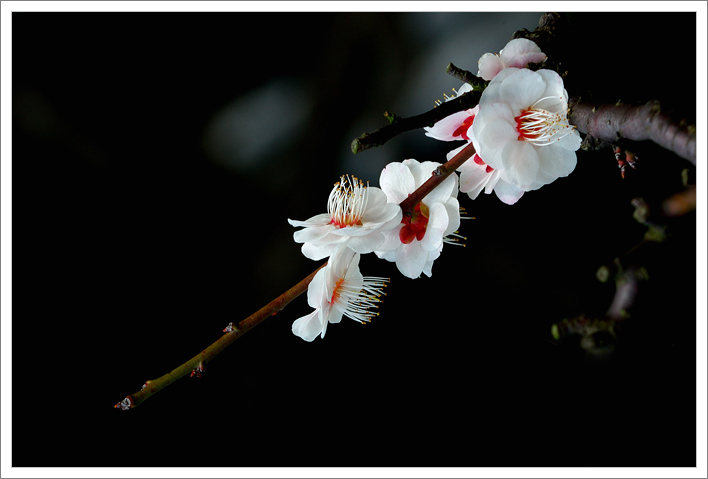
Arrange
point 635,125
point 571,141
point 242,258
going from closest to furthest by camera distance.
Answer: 1. point 635,125
2. point 571,141
3. point 242,258

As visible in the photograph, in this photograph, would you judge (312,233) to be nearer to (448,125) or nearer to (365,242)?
(365,242)

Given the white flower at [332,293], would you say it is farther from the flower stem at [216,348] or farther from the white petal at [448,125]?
the white petal at [448,125]

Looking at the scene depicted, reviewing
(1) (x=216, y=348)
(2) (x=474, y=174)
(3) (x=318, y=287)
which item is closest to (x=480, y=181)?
(2) (x=474, y=174)

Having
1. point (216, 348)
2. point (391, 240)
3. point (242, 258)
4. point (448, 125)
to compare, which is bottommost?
point (216, 348)

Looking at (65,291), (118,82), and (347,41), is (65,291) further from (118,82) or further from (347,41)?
(347,41)

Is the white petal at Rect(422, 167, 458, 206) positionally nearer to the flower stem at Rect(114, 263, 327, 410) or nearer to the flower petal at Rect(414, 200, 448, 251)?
the flower petal at Rect(414, 200, 448, 251)

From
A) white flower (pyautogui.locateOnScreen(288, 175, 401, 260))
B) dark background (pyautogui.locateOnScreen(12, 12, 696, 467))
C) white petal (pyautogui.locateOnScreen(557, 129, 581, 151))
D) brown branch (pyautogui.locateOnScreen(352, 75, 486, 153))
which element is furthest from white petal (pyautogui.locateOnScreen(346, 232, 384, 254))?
dark background (pyautogui.locateOnScreen(12, 12, 696, 467))

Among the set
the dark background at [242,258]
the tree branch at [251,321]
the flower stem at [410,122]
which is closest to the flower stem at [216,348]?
the tree branch at [251,321]

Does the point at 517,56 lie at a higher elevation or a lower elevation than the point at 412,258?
higher
